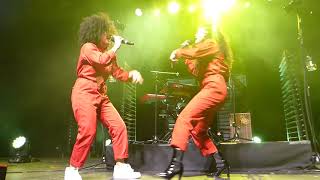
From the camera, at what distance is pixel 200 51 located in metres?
3.36

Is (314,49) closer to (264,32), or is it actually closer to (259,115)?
(264,32)

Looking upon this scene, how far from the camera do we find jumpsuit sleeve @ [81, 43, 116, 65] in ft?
10.7

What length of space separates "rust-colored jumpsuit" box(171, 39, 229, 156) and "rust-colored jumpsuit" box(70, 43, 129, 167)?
0.78m

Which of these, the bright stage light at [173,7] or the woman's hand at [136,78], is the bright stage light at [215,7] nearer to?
the bright stage light at [173,7]

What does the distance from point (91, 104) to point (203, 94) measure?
4.11 feet

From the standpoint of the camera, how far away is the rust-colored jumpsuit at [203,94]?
10.3 feet

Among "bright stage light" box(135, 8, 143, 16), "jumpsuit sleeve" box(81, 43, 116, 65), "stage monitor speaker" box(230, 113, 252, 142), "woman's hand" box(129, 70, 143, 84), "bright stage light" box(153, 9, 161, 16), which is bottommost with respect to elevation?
"stage monitor speaker" box(230, 113, 252, 142)

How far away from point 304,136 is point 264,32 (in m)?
4.09

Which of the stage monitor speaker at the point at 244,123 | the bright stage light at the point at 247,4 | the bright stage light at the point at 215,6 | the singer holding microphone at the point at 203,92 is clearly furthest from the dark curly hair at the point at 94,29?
the stage monitor speaker at the point at 244,123

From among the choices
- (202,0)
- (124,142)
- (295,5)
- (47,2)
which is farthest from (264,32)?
(124,142)

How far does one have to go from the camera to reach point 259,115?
362 inches

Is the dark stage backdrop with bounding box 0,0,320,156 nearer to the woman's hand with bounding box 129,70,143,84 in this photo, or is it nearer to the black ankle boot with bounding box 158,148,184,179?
the woman's hand with bounding box 129,70,143,84

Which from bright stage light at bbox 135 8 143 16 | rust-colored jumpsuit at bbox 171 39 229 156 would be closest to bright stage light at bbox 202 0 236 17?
bright stage light at bbox 135 8 143 16

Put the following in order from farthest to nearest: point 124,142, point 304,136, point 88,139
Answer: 1. point 304,136
2. point 124,142
3. point 88,139
